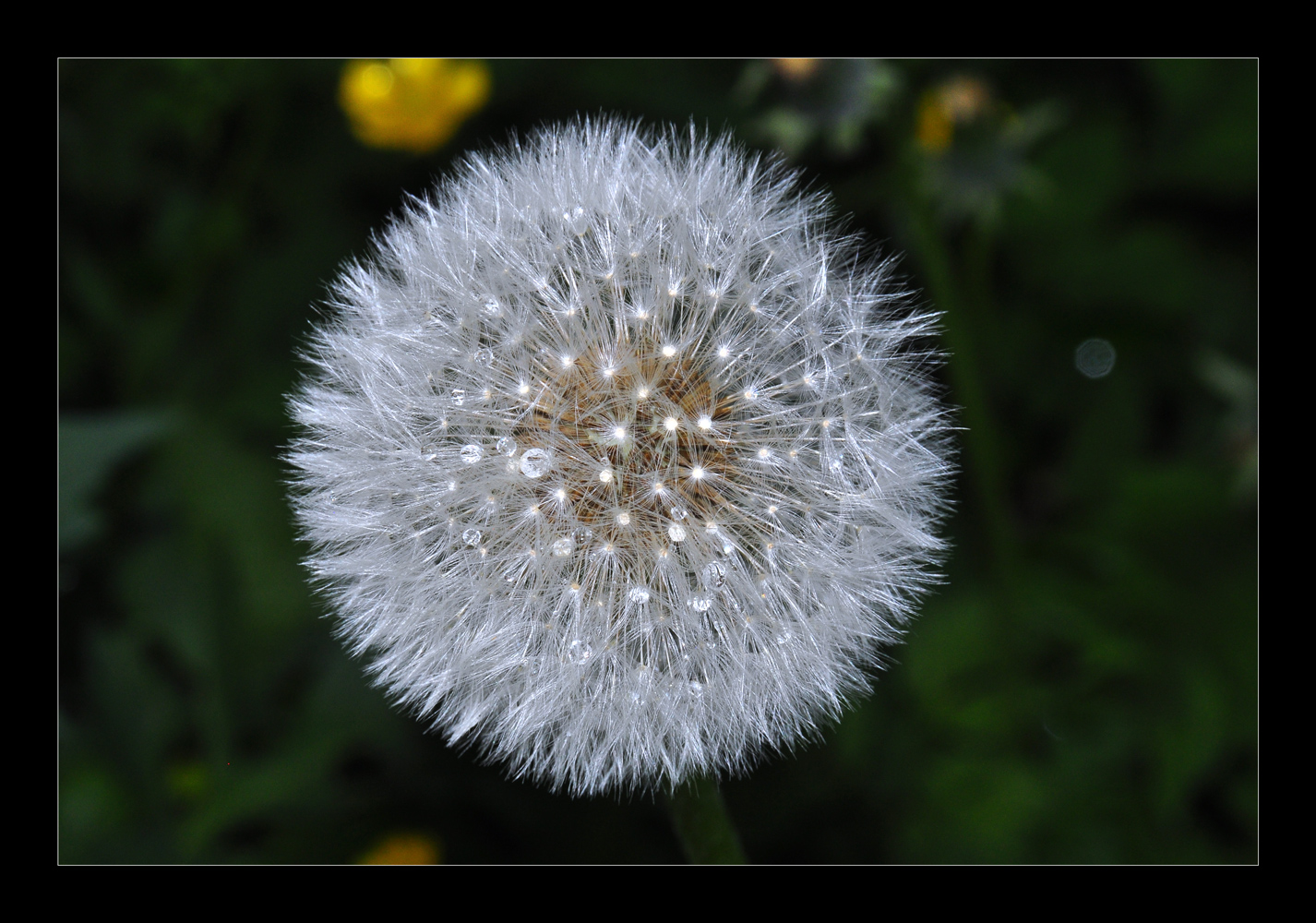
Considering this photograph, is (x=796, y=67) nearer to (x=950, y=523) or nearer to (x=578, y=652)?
(x=950, y=523)

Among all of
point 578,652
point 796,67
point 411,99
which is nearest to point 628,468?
point 578,652

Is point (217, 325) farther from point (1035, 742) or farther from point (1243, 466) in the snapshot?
point (1243, 466)

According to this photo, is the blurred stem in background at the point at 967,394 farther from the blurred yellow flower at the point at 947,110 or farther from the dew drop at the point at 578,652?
the dew drop at the point at 578,652

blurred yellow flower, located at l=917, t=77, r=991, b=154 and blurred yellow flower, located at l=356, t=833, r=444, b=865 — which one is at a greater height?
blurred yellow flower, located at l=917, t=77, r=991, b=154

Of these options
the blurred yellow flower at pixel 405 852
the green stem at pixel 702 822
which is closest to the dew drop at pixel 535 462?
the green stem at pixel 702 822

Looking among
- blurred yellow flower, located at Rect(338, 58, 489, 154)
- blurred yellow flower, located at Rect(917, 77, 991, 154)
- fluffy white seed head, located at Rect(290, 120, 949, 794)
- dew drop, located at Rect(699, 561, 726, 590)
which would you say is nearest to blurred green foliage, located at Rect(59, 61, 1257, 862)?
blurred yellow flower, located at Rect(917, 77, 991, 154)

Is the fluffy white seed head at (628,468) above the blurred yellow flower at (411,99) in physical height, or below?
below

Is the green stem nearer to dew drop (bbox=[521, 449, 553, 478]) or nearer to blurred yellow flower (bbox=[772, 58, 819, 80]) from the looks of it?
dew drop (bbox=[521, 449, 553, 478])
